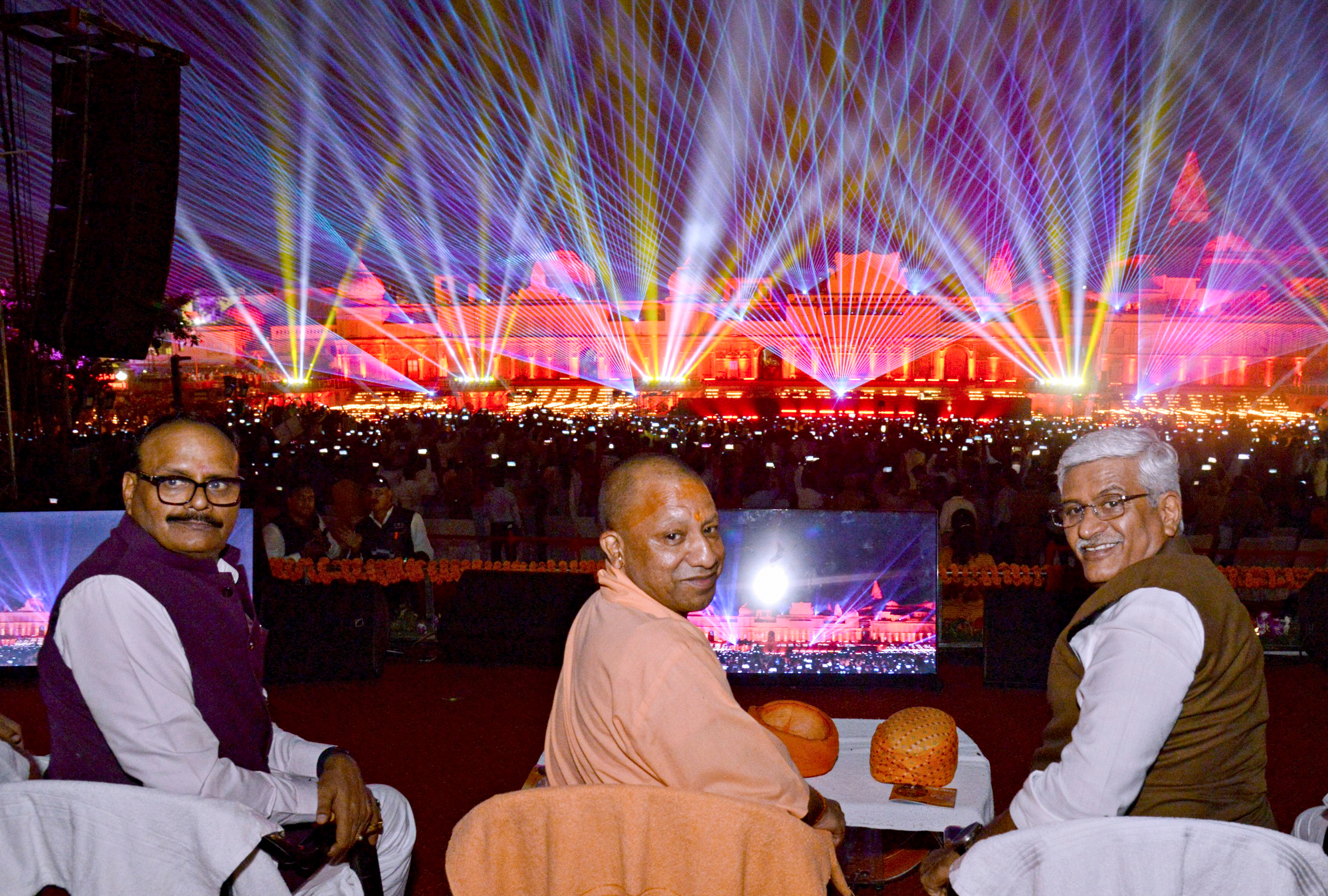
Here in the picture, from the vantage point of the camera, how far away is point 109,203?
9.93 m

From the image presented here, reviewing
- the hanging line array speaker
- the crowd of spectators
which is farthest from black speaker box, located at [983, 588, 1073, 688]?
the hanging line array speaker

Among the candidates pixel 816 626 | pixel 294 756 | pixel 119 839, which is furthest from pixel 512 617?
pixel 119 839

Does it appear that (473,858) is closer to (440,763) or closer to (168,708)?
(168,708)

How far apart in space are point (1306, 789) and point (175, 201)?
10494 mm

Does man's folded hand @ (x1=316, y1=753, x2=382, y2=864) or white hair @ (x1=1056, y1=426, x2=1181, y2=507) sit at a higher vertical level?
white hair @ (x1=1056, y1=426, x2=1181, y2=507)

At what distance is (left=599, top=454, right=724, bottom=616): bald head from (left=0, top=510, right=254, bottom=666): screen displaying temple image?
12.9ft

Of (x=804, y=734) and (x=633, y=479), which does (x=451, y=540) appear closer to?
(x=804, y=734)

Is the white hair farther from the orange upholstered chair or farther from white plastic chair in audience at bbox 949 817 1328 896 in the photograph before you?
the orange upholstered chair

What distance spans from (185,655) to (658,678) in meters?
1.30

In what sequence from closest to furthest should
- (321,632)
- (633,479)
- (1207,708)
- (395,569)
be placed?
1. (1207,708)
2. (633,479)
3. (321,632)
4. (395,569)

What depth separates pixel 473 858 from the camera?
2172 mm

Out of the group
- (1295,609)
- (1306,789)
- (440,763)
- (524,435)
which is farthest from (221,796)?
(524,435)

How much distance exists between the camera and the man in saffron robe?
2.29m

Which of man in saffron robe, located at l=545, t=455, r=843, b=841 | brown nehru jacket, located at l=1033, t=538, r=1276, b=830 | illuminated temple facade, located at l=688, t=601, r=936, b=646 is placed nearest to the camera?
man in saffron robe, located at l=545, t=455, r=843, b=841
